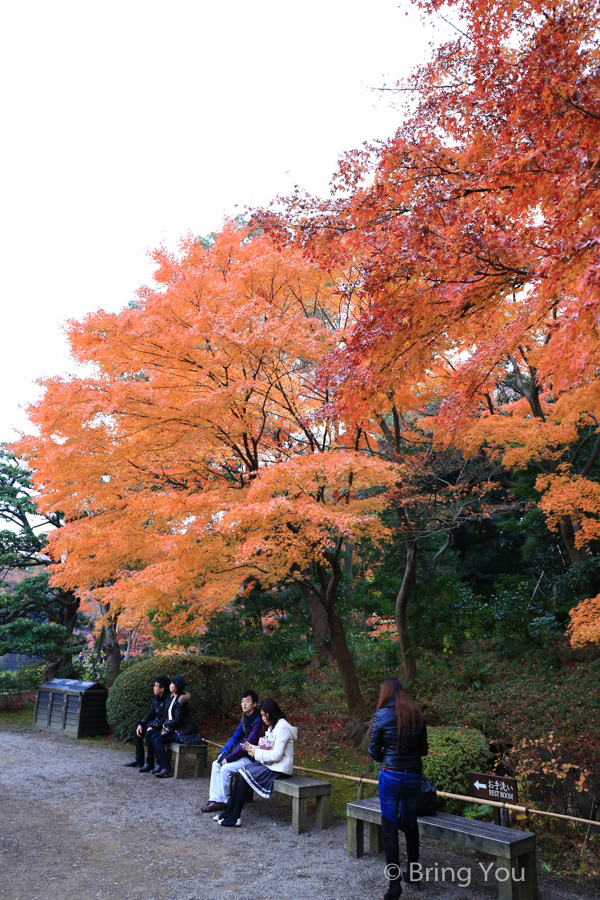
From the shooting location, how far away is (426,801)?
399 cm

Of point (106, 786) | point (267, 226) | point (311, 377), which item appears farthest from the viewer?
point (311, 377)

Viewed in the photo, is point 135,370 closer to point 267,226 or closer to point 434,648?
point 267,226

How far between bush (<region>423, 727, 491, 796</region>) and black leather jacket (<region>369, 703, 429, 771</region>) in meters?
1.93

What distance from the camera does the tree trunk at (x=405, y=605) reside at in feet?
30.6

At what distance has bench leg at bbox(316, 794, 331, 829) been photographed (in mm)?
5293

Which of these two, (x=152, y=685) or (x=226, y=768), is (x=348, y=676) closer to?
(x=152, y=685)

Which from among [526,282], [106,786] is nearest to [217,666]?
[106,786]

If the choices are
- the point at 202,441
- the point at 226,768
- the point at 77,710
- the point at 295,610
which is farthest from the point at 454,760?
the point at 295,610

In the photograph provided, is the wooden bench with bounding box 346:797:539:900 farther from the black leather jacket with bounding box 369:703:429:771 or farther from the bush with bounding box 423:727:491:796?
the bush with bounding box 423:727:491:796

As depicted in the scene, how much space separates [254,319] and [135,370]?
176 centimetres

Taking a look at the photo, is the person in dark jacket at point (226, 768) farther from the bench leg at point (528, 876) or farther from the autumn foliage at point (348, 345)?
the bench leg at point (528, 876)

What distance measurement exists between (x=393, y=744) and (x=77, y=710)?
26.1ft

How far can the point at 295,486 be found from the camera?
6785 millimetres

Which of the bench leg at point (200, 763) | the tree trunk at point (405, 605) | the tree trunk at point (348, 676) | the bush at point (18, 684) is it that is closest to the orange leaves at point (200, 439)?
the tree trunk at point (348, 676)
